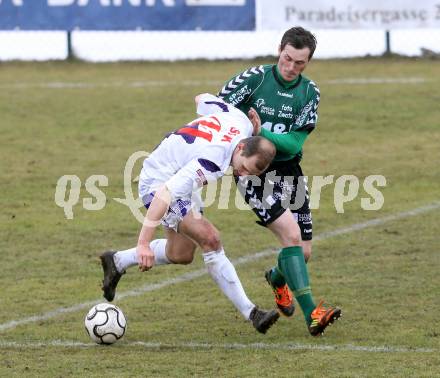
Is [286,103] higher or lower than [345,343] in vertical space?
higher

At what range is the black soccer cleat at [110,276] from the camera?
33.9 ft

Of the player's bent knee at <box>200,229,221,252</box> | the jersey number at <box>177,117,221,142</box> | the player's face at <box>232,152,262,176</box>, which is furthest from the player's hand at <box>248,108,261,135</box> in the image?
the player's bent knee at <box>200,229,221,252</box>

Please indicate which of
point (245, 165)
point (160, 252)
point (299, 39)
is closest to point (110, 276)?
point (160, 252)

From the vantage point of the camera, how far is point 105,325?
30.1 feet

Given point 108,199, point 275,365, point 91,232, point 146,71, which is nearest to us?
point 275,365

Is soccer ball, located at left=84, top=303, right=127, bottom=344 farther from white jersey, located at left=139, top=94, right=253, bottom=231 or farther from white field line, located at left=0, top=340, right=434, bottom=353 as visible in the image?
white jersey, located at left=139, top=94, right=253, bottom=231

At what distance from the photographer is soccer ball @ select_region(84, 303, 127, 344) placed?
9188 mm

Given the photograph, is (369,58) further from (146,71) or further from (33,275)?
(33,275)

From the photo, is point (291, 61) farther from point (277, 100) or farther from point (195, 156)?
point (195, 156)

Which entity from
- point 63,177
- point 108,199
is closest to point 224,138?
point 108,199

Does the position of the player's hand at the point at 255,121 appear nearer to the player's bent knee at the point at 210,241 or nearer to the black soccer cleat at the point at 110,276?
the player's bent knee at the point at 210,241

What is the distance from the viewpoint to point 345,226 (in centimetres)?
1420

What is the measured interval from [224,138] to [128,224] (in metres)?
5.37

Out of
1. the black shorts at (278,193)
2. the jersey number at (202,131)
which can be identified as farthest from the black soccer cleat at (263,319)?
the jersey number at (202,131)
